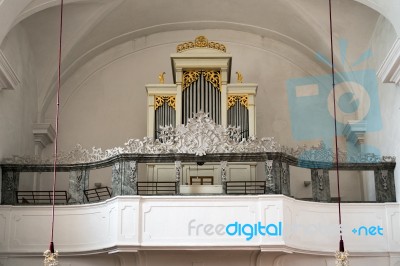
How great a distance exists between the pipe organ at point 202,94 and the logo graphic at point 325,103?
1996 mm

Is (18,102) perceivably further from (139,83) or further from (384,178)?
(384,178)

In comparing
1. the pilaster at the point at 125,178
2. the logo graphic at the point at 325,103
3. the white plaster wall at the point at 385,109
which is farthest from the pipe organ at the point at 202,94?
the white plaster wall at the point at 385,109

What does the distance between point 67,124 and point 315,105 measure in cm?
600

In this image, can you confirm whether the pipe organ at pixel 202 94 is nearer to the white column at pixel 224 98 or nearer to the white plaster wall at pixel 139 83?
the white column at pixel 224 98

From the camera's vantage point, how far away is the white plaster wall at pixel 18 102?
15.8 m

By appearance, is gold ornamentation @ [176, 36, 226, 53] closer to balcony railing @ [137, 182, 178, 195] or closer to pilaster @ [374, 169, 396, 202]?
balcony railing @ [137, 182, 178, 195]

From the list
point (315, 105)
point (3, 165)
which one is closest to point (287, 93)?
point (315, 105)

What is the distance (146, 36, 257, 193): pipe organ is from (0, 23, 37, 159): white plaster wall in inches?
111

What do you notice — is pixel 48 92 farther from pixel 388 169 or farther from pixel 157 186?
pixel 388 169

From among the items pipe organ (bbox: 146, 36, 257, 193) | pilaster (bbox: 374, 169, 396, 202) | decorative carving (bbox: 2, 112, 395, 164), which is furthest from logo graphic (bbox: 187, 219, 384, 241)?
pipe organ (bbox: 146, 36, 257, 193)

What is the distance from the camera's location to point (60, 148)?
18.3 meters

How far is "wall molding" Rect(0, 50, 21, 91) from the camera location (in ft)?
47.3

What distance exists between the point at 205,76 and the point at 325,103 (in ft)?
10.7

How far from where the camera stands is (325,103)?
60.4 ft
